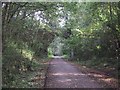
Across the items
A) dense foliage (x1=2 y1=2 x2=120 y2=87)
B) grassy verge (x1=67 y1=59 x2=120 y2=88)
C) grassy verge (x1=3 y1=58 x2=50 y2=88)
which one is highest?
dense foliage (x1=2 y1=2 x2=120 y2=87)

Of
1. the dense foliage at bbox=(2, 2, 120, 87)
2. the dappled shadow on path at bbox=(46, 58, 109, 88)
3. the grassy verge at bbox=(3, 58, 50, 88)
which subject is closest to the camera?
the grassy verge at bbox=(3, 58, 50, 88)

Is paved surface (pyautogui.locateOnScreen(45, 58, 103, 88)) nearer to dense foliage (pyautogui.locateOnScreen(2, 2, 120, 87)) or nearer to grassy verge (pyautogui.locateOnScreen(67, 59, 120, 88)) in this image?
grassy verge (pyautogui.locateOnScreen(67, 59, 120, 88))

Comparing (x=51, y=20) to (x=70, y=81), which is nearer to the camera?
(x=70, y=81)

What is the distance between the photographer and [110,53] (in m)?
27.6

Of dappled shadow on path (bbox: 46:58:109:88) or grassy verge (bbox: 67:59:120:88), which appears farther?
grassy verge (bbox: 67:59:120:88)

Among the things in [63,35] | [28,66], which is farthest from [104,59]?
[63,35]

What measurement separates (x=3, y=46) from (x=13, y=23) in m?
3.82

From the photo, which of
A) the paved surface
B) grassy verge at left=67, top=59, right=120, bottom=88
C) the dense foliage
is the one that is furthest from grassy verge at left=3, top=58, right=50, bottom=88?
grassy verge at left=67, top=59, right=120, bottom=88

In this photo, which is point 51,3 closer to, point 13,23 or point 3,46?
point 13,23

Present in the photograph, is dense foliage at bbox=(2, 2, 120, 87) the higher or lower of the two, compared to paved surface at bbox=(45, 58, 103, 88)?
Result: higher

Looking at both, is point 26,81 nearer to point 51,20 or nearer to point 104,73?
point 104,73

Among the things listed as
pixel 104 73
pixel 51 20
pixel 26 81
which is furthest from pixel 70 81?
pixel 51 20

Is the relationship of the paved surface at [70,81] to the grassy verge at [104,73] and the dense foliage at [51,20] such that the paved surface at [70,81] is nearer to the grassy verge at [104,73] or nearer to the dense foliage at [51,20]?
the grassy verge at [104,73]

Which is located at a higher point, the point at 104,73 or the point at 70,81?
the point at 70,81
